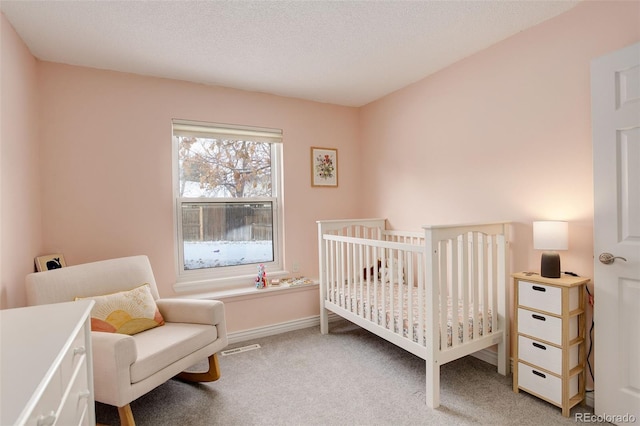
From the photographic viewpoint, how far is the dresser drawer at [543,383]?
5.82 ft

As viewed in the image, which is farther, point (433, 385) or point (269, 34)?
point (269, 34)

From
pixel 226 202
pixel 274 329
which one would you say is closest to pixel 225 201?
pixel 226 202

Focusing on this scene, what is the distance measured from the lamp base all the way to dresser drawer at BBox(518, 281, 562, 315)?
86 mm

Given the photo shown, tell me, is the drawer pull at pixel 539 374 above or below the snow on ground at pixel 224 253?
below

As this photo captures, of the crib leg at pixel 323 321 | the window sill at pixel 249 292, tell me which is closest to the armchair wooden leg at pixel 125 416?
the window sill at pixel 249 292

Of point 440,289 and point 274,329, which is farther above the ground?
point 440,289

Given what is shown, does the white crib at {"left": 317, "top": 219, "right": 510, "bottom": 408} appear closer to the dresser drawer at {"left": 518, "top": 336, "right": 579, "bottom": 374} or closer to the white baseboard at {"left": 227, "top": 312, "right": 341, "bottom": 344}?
the dresser drawer at {"left": 518, "top": 336, "right": 579, "bottom": 374}

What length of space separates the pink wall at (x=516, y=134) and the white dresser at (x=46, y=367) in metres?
2.43

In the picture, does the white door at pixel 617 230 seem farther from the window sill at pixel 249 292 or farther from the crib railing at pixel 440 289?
the window sill at pixel 249 292

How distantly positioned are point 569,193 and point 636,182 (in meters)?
0.33

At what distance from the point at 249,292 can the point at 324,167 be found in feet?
4.86

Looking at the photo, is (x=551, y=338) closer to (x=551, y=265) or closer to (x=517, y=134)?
(x=551, y=265)

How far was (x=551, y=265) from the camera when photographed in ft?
6.08

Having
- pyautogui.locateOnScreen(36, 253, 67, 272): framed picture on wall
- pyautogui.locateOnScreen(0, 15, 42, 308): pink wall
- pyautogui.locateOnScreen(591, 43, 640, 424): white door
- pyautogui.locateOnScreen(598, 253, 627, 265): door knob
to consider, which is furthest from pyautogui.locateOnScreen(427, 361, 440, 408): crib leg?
pyautogui.locateOnScreen(36, 253, 67, 272): framed picture on wall
